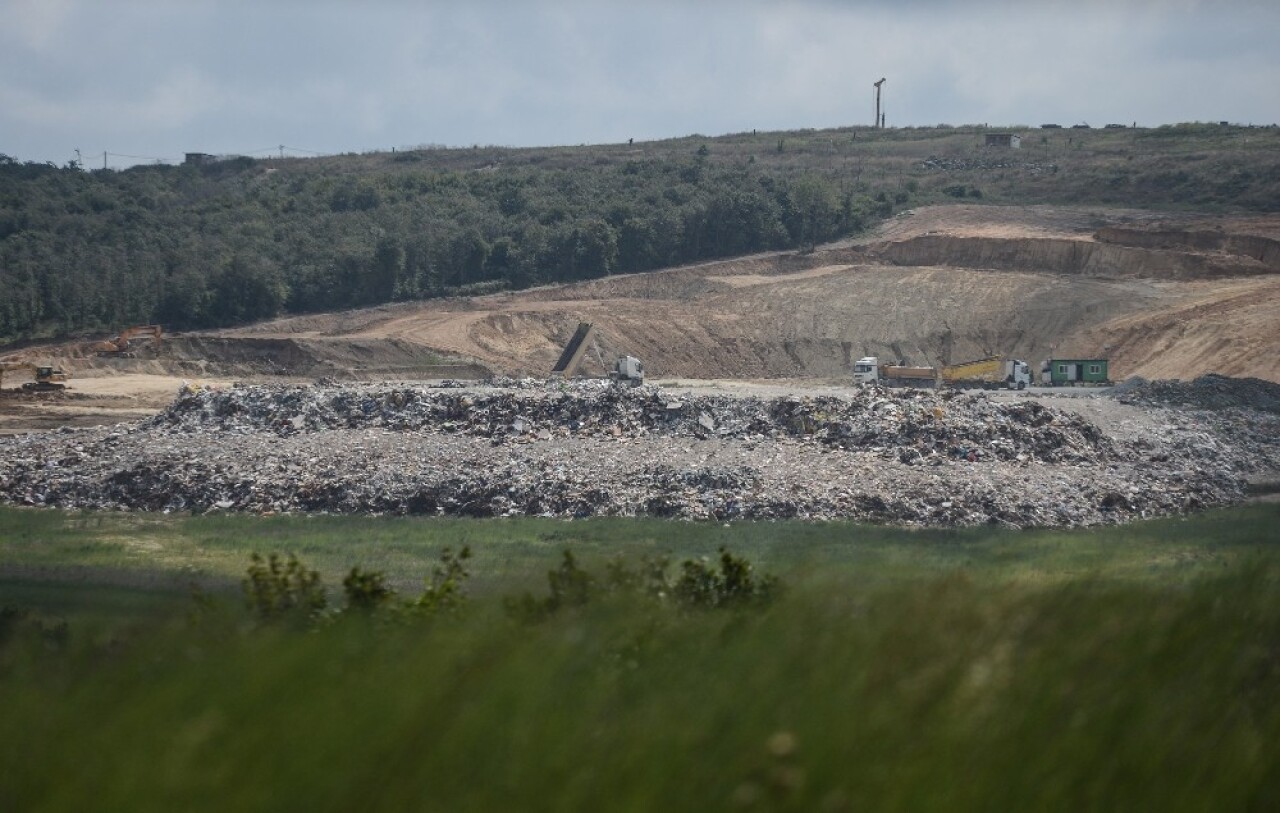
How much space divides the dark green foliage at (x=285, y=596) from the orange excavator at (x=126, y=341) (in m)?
43.6

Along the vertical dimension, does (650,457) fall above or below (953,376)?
below

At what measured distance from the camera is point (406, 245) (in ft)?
197

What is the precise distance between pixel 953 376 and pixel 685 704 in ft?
131

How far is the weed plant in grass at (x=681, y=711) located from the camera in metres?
3.69

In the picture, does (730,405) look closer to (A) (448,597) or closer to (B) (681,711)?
(A) (448,597)

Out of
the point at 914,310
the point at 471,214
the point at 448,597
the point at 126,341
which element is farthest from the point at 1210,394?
the point at 471,214

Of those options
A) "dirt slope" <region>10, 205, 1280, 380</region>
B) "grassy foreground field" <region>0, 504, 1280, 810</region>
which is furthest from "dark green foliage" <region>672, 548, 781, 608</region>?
"dirt slope" <region>10, 205, 1280, 380</region>

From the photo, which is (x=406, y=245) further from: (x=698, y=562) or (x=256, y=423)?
(x=698, y=562)

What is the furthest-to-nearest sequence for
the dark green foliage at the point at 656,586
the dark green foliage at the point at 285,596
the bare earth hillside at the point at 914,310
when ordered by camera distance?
the bare earth hillside at the point at 914,310 → the dark green foliage at the point at 285,596 → the dark green foliage at the point at 656,586

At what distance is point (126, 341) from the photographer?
48.8 meters

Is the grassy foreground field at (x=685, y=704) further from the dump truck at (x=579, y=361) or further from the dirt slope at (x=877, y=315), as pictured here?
the dirt slope at (x=877, y=315)

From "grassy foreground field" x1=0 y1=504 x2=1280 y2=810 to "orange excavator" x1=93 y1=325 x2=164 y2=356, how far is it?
4571 cm

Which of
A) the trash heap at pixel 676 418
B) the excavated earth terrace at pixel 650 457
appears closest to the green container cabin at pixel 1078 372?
the excavated earth terrace at pixel 650 457

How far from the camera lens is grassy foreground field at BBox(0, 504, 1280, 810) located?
12.1 feet
